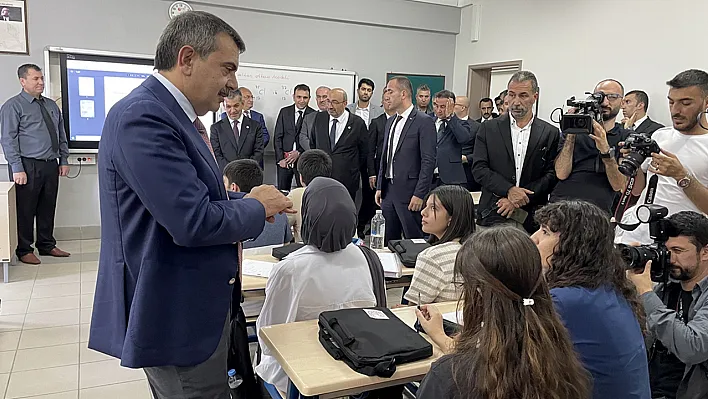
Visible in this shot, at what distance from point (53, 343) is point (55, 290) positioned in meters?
1.04

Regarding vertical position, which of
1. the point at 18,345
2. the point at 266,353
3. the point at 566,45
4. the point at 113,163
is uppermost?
the point at 566,45

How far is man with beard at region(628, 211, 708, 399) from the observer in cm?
168

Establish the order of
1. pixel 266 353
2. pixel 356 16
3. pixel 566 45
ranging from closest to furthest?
pixel 266 353, pixel 566 45, pixel 356 16

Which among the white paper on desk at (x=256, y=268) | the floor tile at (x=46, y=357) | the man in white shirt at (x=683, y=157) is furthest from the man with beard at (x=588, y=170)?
the floor tile at (x=46, y=357)

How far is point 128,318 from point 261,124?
4817mm

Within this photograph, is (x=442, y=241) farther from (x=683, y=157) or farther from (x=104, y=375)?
(x=104, y=375)

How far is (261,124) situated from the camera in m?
5.95

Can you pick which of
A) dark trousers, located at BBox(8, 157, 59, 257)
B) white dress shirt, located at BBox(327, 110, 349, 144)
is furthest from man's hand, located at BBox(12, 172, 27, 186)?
white dress shirt, located at BBox(327, 110, 349, 144)

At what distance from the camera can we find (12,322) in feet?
11.6

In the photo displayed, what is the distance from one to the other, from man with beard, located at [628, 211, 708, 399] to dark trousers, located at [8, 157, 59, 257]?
4.88 meters

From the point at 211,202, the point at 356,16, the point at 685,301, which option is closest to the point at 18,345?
the point at 211,202

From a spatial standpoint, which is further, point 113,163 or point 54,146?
point 54,146

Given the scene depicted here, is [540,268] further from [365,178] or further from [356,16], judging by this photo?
[356,16]

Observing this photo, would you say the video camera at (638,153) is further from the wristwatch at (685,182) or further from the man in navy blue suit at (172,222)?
the man in navy blue suit at (172,222)
